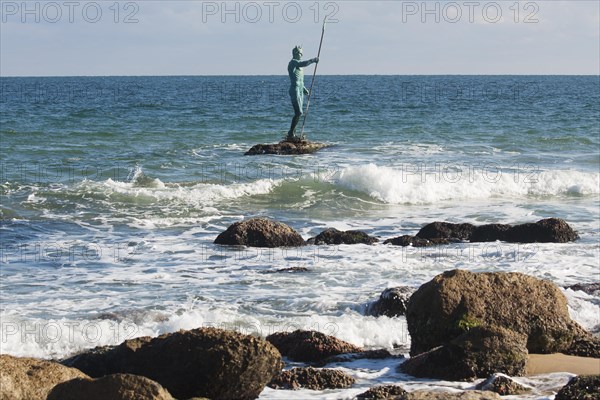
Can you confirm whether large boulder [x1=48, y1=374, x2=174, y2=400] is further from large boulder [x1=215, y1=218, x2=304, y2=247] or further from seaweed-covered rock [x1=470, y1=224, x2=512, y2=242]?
seaweed-covered rock [x1=470, y1=224, x2=512, y2=242]

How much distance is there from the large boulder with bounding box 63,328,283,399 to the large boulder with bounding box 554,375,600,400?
171 centimetres

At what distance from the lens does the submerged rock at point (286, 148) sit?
20453 millimetres

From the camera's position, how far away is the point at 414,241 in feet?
37.8

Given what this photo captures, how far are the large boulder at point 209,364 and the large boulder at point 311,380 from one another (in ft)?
1.20

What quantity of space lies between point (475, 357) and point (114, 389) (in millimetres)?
2581

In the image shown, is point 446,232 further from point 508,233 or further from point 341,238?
point 341,238

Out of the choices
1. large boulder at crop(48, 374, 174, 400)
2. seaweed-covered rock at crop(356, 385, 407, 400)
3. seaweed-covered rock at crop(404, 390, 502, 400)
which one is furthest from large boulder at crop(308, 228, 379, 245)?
large boulder at crop(48, 374, 174, 400)

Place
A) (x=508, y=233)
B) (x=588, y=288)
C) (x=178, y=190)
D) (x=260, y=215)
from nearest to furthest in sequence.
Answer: (x=588, y=288) < (x=508, y=233) < (x=260, y=215) < (x=178, y=190)

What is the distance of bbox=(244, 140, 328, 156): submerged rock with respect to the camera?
20.5 metres
